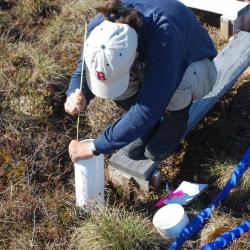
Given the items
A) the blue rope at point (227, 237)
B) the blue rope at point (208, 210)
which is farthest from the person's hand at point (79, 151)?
the blue rope at point (227, 237)

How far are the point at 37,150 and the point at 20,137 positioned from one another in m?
0.18

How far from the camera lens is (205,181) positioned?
3730 millimetres

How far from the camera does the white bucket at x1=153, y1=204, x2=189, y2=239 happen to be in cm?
322

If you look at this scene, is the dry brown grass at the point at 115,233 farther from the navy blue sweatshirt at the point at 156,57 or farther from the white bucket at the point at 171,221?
the navy blue sweatshirt at the point at 156,57

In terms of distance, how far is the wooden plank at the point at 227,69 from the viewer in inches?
155

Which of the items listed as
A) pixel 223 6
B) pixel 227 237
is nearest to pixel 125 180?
pixel 227 237

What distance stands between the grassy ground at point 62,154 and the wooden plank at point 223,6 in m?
0.21

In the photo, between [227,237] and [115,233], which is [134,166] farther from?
[227,237]

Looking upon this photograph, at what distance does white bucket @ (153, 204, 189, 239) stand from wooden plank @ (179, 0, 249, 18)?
223cm

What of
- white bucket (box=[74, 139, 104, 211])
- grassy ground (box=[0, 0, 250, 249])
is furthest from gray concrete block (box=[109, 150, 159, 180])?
white bucket (box=[74, 139, 104, 211])

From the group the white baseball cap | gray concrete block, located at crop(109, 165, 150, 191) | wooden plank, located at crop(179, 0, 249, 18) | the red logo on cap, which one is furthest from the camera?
wooden plank, located at crop(179, 0, 249, 18)

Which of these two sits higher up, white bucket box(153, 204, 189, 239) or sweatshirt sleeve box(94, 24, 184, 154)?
sweatshirt sleeve box(94, 24, 184, 154)

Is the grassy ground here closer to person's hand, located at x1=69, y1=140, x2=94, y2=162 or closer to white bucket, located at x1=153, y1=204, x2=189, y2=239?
white bucket, located at x1=153, y1=204, x2=189, y2=239

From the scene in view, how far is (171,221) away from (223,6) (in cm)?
248
